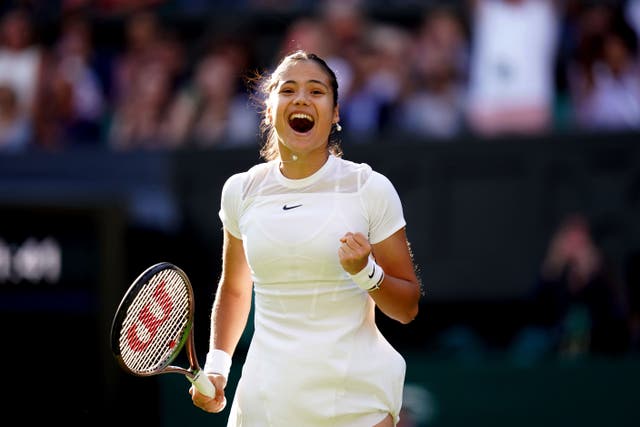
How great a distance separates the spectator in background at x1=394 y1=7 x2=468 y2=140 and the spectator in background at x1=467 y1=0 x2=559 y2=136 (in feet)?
0.49

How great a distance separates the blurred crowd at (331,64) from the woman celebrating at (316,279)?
4807 millimetres

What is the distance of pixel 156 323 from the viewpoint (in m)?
3.34

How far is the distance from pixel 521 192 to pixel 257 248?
5151mm

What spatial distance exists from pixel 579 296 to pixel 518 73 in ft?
5.36

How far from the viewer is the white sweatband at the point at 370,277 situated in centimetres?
297

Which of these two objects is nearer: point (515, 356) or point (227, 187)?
point (227, 187)

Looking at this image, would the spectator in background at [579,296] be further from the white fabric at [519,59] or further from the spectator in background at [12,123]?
the spectator in background at [12,123]

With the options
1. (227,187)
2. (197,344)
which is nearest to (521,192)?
(197,344)

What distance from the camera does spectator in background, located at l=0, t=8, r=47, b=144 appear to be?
9341 mm

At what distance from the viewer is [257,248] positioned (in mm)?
3166

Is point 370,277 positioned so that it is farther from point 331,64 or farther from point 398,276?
point 331,64

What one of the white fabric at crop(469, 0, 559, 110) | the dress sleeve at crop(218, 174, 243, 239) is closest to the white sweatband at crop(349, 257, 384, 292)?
the dress sleeve at crop(218, 174, 243, 239)

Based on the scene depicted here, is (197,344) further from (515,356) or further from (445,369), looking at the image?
(515,356)

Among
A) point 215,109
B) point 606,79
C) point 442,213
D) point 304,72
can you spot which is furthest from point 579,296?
point 304,72
